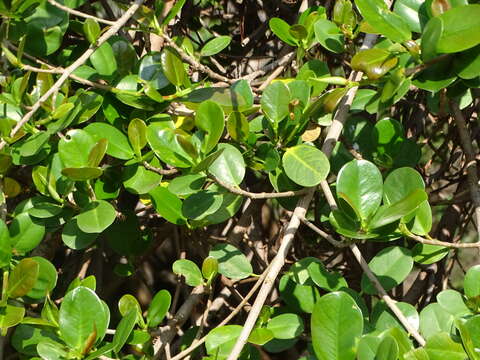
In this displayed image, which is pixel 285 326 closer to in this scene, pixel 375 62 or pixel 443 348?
pixel 443 348

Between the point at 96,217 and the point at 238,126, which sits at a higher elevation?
the point at 238,126

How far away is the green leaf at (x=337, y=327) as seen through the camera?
0.76 m

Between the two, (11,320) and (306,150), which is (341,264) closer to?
(306,150)

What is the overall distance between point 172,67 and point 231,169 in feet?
0.71

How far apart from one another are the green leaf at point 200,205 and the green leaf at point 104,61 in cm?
32

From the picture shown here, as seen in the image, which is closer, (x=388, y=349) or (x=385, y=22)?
(x=388, y=349)

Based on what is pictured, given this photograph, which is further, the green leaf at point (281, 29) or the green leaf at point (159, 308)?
the green leaf at point (281, 29)

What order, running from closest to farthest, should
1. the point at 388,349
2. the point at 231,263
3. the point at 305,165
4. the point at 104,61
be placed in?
the point at 388,349
the point at 305,165
the point at 231,263
the point at 104,61

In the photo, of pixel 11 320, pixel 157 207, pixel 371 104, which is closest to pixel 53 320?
→ pixel 11 320

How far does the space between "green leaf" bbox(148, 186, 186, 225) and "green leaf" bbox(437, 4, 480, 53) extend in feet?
1.48

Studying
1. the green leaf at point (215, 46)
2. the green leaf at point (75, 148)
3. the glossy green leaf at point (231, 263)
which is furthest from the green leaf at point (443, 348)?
the green leaf at point (215, 46)

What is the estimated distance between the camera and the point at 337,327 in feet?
2.52

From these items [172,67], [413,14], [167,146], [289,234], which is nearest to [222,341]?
[289,234]

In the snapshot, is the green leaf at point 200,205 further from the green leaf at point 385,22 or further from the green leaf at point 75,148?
the green leaf at point 385,22
